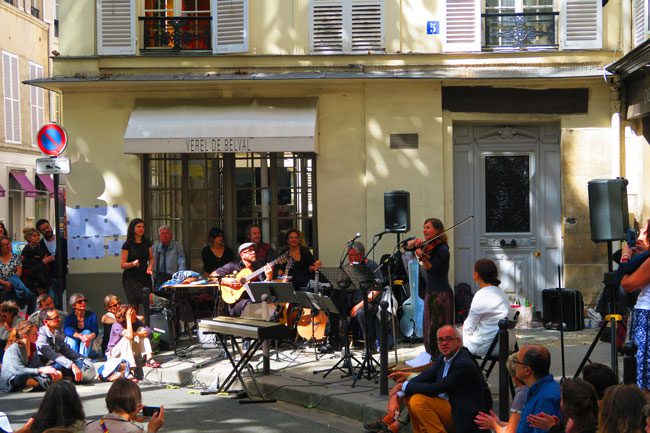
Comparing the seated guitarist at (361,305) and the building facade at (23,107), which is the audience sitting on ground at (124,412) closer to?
the seated guitarist at (361,305)

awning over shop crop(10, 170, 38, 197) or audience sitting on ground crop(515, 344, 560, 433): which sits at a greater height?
awning over shop crop(10, 170, 38, 197)

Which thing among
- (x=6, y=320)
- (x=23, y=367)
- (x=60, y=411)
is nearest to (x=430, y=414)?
(x=60, y=411)

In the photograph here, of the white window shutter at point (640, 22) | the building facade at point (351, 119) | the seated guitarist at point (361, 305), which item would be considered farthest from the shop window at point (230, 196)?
the white window shutter at point (640, 22)

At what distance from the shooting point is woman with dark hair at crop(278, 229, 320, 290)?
1363cm

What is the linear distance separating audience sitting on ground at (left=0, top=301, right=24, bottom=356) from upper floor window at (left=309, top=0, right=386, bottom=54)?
5.50 metres

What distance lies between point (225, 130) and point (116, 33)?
225cm

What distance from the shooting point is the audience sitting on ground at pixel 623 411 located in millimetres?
5426

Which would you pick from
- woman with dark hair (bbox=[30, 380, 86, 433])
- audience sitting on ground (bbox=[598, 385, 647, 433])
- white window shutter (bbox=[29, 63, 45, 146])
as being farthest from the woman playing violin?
white window shutter (bbox=[29, 63, 45, 146])

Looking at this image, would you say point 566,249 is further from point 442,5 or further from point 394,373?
point 394,373

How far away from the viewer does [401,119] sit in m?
15.1

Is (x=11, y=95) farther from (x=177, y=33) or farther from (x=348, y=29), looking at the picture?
(x=348, y=29)

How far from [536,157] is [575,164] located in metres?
0.62

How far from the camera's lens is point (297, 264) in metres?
13.7

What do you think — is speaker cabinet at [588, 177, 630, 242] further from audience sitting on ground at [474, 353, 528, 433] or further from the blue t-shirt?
the blue t-shirt
